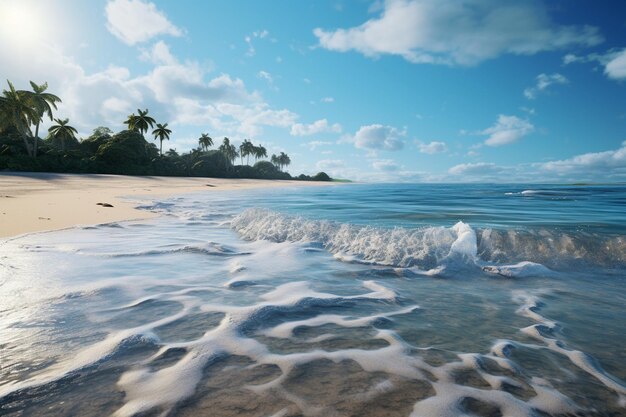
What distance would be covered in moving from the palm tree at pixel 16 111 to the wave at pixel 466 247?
47.1 m

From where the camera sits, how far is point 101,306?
3.41 metres

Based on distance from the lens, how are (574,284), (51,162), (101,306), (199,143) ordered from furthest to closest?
1. (199,143)
2. (51,162)
3. (574,284)
4. (101,306)

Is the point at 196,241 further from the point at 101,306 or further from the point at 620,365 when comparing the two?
the point at 620,365

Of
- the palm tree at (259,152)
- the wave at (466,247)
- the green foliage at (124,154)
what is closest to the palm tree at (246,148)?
the palm tree at (259,152)

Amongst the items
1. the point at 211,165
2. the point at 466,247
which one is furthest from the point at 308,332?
the point at 211,165

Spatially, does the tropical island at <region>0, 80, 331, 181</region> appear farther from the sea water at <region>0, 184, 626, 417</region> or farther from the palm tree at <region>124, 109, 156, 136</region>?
the sea water at <region>0, 184, 626, 417</region>

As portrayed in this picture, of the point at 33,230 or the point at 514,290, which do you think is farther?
the point at 33,230

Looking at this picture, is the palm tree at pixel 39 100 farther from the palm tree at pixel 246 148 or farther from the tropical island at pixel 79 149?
the palm tree at pixel 246 148

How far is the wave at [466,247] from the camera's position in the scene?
5.89m

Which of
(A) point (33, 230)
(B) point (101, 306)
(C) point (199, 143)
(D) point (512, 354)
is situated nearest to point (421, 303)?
(D) point (512, 354)

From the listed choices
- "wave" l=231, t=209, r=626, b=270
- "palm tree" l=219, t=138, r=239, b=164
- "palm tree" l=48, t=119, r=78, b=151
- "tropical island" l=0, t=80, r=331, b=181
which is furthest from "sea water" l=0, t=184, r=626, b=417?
"palm tree" l=219, t=138, r=239, b=164

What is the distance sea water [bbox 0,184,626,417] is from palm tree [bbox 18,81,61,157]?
4546 centimetres

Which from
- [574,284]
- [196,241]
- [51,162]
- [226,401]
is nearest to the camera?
[226,401]

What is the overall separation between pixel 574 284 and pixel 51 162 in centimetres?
4984
